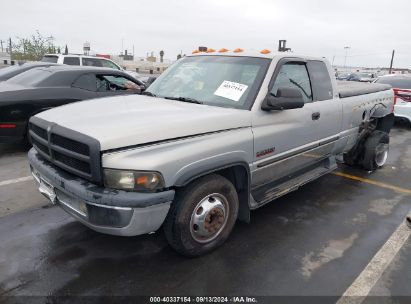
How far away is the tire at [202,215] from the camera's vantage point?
2984 millimetres

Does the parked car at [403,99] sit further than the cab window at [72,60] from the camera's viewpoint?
No

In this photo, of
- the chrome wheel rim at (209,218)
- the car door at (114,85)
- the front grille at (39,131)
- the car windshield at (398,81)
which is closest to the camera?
the chrome wheel rim at (209,218)

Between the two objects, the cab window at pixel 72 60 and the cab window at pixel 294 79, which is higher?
the cab window at pixel 72 60

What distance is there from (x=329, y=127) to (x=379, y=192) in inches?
55.3

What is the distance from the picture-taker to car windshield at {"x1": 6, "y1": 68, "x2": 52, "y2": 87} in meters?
6.58

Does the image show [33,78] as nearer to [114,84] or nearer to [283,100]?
[114,84]

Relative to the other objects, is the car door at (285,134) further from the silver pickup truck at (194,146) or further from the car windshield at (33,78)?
the car windshield at (33,78)

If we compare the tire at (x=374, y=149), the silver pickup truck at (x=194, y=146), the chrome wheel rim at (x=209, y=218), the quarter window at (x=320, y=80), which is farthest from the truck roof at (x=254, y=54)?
the tire at (x=374, y=149)

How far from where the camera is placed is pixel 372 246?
3631mm

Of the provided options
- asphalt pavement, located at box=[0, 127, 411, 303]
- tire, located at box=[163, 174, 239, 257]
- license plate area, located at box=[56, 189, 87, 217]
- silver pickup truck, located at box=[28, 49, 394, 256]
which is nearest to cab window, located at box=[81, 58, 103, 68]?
asphalt pavement, located at box=[0, 127, 411, 303]

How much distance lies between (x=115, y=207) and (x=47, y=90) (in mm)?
4566

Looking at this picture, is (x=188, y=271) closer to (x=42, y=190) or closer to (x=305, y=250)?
(x=305, y=250)

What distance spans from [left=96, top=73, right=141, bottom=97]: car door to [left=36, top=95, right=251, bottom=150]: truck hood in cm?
357

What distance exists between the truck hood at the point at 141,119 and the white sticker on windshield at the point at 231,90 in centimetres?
24
